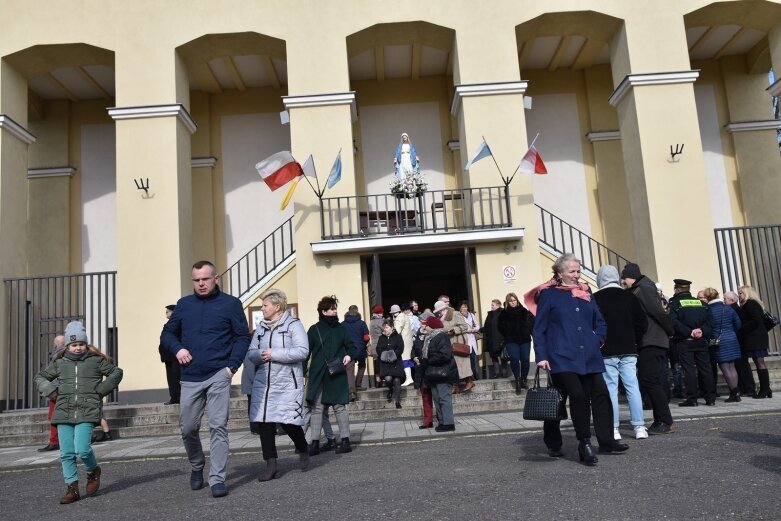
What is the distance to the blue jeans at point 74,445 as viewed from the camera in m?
5.80

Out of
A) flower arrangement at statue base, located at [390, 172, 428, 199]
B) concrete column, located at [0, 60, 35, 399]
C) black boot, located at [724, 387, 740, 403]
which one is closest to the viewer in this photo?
black boot, located at [724, 387, 740, 403]

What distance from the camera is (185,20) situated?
48.5ft

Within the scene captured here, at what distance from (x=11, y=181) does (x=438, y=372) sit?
422 inches

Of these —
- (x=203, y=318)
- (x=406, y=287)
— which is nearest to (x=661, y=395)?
(x=203, y=318)

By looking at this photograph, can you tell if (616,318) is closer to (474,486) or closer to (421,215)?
(474,486)

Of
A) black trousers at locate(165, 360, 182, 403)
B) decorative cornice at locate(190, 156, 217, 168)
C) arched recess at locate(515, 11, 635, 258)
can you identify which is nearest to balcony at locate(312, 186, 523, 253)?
arched recess at locate(515, 11, 635, 258)

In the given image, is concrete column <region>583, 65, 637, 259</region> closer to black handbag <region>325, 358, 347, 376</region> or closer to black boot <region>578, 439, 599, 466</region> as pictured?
black handbag <region>325, 358, 347, 376</region>

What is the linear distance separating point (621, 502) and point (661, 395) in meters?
3.06

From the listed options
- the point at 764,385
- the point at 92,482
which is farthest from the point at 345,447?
the point at 764,385

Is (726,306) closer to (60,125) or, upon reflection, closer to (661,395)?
(661,395)

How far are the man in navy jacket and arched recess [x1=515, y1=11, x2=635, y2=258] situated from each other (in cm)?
1319

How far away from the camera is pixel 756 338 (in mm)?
10133

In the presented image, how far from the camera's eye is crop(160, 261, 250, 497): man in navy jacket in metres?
5.70

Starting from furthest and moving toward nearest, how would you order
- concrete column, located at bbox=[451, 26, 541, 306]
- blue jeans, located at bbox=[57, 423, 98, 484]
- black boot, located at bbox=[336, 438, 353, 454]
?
concrete column, located at bbox=[451, 26, 541, 306] → black boot, located at bbox=[336, 438, 353, 454] → blue jeans, located at bbox=[57, 423, 98, 484]
